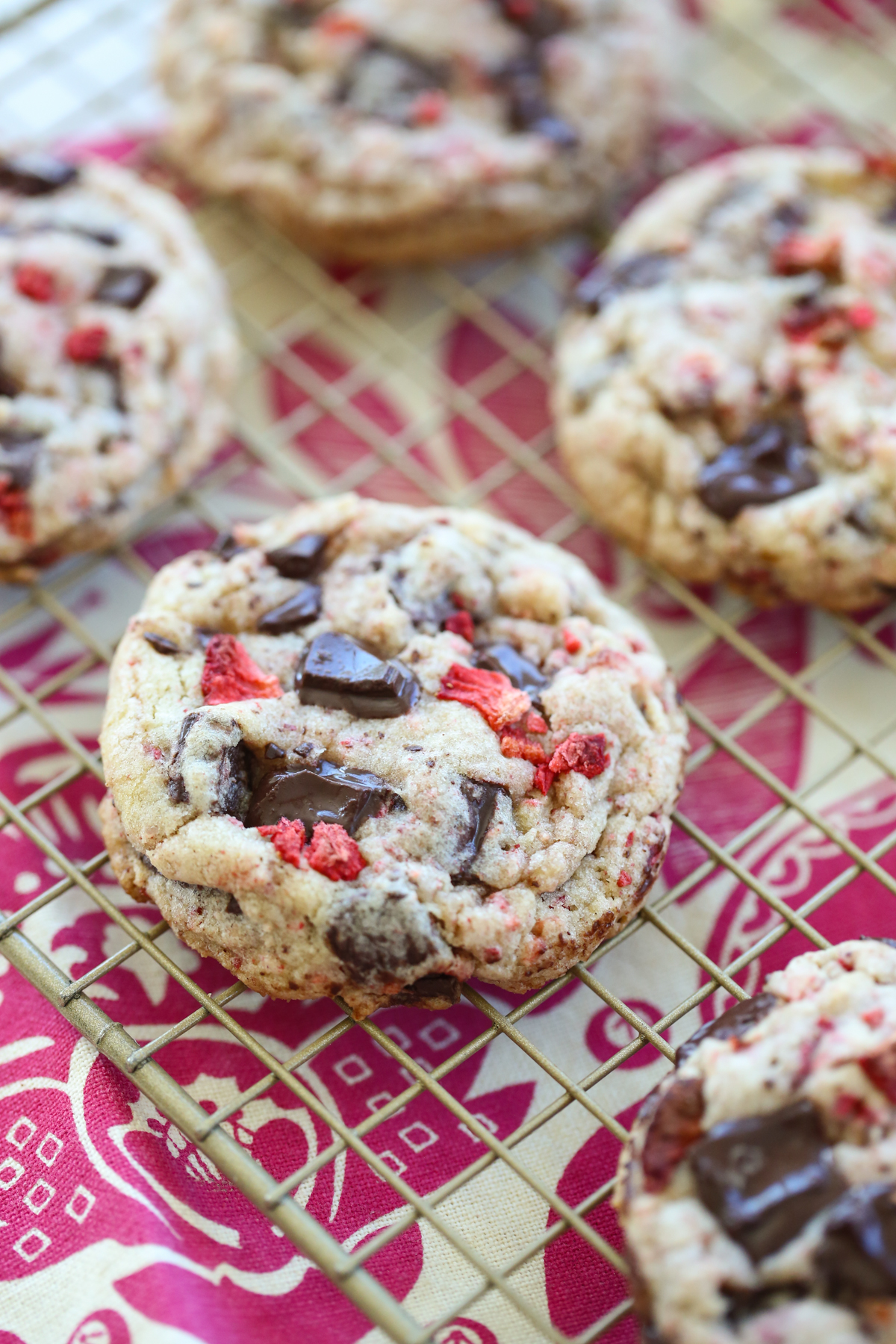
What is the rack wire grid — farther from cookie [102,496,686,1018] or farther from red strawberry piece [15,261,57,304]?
red strawberry piece [15,261,57,304]

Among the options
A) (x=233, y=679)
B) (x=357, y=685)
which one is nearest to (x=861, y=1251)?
(x=357, y=685)

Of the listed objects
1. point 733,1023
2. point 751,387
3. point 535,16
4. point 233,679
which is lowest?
point 733,1023

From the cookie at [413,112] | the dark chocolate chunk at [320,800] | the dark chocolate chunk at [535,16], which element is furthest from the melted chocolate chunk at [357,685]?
the dark chocolate chunk at [535,16]

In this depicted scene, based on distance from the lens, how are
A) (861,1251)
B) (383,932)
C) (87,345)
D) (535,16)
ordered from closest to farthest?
(861,1251), (383,932), (87,345), (535,16)

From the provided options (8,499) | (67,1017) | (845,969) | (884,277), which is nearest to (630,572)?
(884,277)

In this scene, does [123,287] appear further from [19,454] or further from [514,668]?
[514,668]

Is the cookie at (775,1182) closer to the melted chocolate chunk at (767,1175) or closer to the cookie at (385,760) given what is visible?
the melted chocolate chunk at (767,1175)

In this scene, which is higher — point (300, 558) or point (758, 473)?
point (758, 473)
